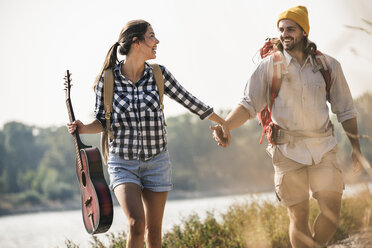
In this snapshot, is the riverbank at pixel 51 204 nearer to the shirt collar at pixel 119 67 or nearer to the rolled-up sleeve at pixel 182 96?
the rolled-up sleeve at pixel 182 96

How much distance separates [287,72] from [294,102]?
0.79ft

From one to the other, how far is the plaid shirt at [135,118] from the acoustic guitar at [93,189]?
23 centimetres

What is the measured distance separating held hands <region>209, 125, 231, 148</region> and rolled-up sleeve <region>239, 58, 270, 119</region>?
0.82 feet

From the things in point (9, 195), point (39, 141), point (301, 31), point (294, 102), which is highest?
point (301, 31)

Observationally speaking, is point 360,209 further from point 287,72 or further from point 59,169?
point 59,169

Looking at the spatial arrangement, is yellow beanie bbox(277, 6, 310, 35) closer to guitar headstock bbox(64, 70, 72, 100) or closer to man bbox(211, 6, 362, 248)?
man bbox(211, 6, 362, 248)

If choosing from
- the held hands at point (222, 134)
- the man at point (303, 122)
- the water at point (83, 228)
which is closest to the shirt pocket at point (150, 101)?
the held hands at point (222, 134)

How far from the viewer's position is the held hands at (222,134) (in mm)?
4398

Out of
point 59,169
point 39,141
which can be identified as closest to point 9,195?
point 59,169

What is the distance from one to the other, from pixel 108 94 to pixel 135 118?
11.0 inches

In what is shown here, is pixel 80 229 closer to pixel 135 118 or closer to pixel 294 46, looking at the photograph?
pixel 135 118

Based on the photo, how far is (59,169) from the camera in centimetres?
9338

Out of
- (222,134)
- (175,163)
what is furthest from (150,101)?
(175,163)

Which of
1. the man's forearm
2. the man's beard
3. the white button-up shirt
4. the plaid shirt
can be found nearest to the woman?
the plaid shirt
